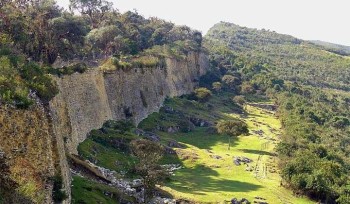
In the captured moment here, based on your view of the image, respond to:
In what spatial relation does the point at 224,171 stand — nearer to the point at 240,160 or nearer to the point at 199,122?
the point at 240,160

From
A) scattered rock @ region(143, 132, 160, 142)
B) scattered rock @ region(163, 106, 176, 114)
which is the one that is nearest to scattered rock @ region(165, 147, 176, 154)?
scattered rock @ region(143, 132, 160, 142)

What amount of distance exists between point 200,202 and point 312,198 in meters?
23.5

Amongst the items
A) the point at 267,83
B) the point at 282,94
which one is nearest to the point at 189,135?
the point at 282,94

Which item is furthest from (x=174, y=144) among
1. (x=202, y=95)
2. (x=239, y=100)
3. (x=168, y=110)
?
(x=239, y=100)

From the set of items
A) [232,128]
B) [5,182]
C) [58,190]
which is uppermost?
[5,182]

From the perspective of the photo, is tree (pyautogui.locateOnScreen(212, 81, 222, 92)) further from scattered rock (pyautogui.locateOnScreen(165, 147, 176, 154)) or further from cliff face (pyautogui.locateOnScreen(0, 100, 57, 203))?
cliff face (pyautogui.locateOnScreen(0, 100, 57, 203))

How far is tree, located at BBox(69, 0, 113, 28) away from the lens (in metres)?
116

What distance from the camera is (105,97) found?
7631 centimetres

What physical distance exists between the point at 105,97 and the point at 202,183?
81.7 feet

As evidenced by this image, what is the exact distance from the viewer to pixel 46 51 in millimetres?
70938

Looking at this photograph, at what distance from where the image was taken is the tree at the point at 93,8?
381ft

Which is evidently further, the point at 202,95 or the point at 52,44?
the point at 202,95

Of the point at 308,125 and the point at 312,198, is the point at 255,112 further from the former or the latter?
the point at 312,198

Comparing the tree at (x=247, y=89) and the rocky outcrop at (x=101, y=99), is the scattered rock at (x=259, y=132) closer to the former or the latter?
the rocky outcrop at (x=101, y=99)
